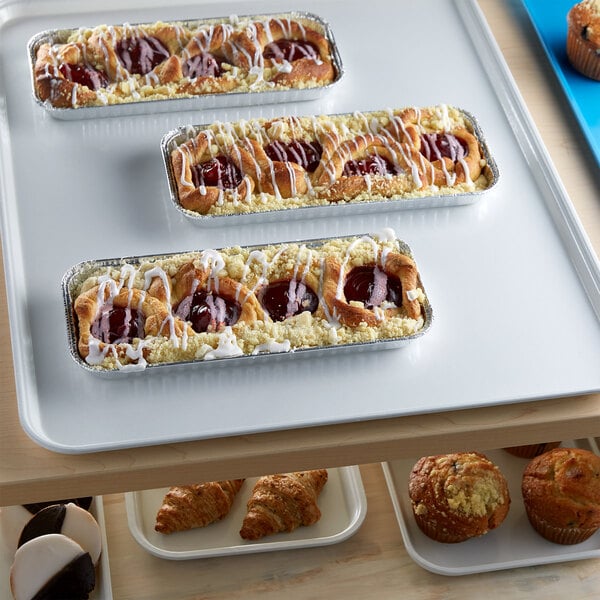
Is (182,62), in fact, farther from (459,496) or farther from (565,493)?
(565,493)

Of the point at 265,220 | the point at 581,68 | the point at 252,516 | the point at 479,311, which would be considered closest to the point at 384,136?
the point at 265,220

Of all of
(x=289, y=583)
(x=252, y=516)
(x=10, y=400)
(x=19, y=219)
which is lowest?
(x=289, y=583)

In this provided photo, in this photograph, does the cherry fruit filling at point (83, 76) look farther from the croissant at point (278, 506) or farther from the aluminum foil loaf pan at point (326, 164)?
the croissant at point (278, 506)

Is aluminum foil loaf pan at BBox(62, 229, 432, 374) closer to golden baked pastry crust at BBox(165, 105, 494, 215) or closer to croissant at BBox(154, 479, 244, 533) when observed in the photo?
golden baked pastry crust at BBox(165, 105, 494, 215)

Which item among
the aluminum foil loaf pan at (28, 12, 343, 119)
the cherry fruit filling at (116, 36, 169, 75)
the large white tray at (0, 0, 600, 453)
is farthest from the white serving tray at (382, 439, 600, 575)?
the cherry fruit filling at (116, 36, 169, 75)

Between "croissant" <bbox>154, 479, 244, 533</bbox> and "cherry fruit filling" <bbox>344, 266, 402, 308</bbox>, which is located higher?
"cherry fruit filling" <bbox>344, 266, 402, 308</bbox>

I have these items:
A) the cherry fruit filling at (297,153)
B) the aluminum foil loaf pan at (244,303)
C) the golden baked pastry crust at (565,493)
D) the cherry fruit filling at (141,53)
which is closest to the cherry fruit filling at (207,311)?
the aluminum foil loaf pan at (244,303)

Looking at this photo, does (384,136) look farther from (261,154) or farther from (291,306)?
(291,306)
